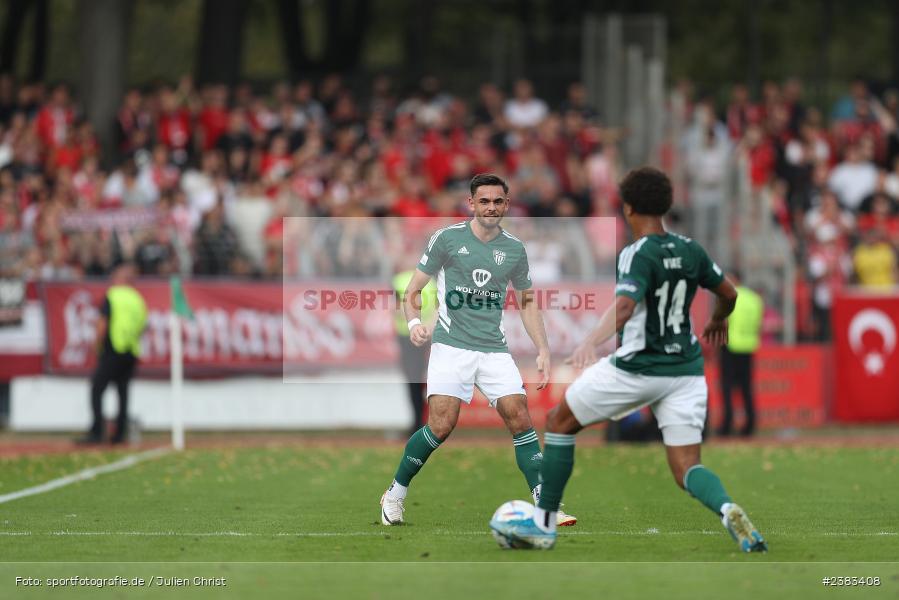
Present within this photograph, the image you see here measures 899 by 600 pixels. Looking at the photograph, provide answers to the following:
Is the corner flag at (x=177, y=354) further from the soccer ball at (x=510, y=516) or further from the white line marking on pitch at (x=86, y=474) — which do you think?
the soccer ball at (x=510, y=516)

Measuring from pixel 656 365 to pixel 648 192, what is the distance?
3.27ft

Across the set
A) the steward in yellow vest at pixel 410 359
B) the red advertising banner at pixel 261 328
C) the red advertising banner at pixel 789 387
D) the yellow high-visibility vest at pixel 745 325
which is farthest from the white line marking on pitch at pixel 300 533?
the red advertising banner at pixel 789 387

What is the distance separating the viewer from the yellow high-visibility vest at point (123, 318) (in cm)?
2052

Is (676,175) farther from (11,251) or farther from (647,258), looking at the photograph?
(647,258)

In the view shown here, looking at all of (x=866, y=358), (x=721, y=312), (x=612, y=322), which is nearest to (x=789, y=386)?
(x=866, y=358)

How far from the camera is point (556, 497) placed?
370 inches

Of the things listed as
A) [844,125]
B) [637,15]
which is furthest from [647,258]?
[637,15]

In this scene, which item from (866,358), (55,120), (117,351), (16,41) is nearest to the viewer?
(117,351)

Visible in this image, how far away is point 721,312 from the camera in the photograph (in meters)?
9.58

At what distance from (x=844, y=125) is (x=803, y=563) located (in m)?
21.2

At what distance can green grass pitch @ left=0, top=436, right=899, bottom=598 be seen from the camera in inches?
327

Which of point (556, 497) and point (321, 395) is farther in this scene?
point (321, 395)

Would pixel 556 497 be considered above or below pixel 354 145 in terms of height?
below

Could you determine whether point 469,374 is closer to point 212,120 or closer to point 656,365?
point 656,365
